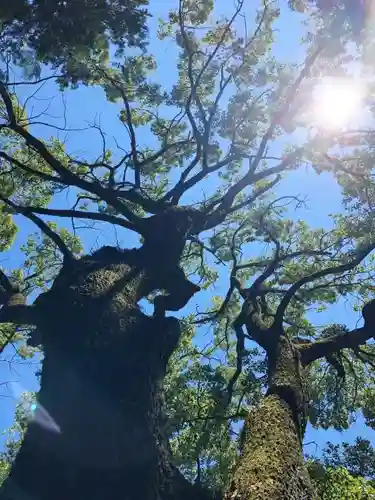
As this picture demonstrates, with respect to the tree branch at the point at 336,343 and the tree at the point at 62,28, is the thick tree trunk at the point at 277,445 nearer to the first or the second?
the tree branch at the point at 336,343

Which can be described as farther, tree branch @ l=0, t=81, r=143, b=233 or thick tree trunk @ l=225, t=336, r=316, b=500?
tree branch @ l=0, t=81, r=143, b=233

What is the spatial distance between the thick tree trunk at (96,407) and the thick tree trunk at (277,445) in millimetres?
1151

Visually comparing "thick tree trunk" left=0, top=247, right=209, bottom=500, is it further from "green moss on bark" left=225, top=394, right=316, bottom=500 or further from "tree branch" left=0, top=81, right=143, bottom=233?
"tree branch" left=0, top=81, right=143, bottom=233

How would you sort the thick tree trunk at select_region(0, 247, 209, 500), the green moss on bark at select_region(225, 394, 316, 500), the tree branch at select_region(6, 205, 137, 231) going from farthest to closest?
the tree branch at select_region(6, 205, 137, 231)
the thick tree trunk at select_region(0, 247, 209, 500)
the green moss on bark at select_region(225, 394, 316, 500)

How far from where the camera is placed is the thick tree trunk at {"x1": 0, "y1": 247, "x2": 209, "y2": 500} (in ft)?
16.6

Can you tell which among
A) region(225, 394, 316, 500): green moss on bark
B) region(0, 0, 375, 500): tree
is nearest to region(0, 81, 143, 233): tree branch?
region(0, 0, 375, 500): tree

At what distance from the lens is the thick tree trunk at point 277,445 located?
13.0 feet

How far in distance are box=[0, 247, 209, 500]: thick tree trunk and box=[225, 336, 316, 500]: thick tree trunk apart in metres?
1.15

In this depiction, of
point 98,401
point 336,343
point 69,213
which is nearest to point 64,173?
point 69,213

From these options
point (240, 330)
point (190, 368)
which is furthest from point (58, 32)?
point (190, 368)

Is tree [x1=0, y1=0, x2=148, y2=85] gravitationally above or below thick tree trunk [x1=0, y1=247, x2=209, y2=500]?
above

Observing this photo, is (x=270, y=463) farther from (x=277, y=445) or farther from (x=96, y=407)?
(x=96, y=407)

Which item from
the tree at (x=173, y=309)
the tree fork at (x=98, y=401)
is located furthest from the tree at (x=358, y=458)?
the tree fork at (x=98, y=401)

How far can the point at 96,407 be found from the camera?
5.36 meters
